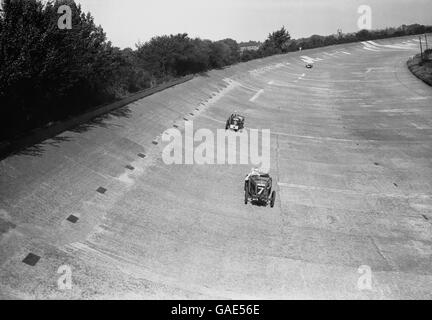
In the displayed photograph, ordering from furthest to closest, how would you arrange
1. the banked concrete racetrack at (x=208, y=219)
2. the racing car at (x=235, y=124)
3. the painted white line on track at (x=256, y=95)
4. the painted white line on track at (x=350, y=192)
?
the painted white line on track at (x=256, y=95), the racing car at (x=235, y=124), the painted white line on track at (x=350, y=192), the banked concrete racetrack at (x=208, y=219)

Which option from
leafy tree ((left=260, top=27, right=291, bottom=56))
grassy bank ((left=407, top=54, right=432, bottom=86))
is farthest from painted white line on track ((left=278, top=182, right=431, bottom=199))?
leafy tree ((left=260, top=27, right=291, bottom=56))

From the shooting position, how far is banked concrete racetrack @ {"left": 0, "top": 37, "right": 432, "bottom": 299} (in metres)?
10.8

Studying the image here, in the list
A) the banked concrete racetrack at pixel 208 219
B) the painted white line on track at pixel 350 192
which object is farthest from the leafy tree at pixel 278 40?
the painted white line on track at pixel 350 192

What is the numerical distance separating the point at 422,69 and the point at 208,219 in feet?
185

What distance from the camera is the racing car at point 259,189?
51.1 feet

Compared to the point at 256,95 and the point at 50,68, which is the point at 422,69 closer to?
the point at 256,95

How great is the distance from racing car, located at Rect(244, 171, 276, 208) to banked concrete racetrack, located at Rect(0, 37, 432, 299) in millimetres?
582

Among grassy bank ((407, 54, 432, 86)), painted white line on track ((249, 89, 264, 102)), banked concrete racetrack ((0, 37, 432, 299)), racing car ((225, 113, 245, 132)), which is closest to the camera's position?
banked concrete racetrack ((0, 37, 432, 299))

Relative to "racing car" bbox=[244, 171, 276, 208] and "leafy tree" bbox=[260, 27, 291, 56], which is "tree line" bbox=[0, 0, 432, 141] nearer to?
"racing car" bbox=[244, 171, 276, 208]

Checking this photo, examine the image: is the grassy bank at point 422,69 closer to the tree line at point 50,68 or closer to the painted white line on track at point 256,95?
the painted white line on track at point 256,95

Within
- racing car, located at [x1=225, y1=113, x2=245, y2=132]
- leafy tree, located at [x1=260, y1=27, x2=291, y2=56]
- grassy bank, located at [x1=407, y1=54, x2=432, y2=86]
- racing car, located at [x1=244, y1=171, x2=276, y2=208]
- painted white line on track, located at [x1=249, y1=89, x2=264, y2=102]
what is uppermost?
leafy tree, located at [x1=260, y1=27, x2=291, y2=56]

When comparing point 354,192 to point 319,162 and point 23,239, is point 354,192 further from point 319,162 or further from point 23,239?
point 23,239

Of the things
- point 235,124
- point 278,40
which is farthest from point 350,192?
point 278,40

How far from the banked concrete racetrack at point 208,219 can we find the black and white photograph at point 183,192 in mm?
71
